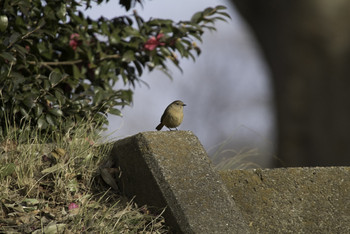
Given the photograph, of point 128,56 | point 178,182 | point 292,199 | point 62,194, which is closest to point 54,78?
point 128,56

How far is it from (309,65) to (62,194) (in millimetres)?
1887

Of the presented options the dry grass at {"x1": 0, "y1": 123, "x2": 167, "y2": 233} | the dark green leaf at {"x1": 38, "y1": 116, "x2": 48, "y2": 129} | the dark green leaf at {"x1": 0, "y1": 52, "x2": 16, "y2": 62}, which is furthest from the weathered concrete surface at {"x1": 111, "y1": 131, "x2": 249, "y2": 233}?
the dark green leaf at {"x1": 0, "y1": 52, "x2": 16, "y2": 62}

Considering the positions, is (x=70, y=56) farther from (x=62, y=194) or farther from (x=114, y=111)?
(x=62, y=194)

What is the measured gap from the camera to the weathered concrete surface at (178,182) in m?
3.29

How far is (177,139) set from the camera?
3.73m

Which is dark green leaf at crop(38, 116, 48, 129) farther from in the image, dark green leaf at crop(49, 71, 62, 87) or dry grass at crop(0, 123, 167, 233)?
dry grass at crop(0, 123, 167, 233)

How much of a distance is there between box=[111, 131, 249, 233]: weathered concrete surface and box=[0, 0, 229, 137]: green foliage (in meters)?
0.81

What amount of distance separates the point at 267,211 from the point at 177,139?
731mm

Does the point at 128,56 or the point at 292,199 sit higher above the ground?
the point at 128,56

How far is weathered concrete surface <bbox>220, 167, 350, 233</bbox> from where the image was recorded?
3.63 meters

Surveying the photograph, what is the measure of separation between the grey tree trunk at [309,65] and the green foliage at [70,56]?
7.23ft

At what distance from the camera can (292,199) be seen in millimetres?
3736

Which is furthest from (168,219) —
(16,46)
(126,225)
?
(16,46)

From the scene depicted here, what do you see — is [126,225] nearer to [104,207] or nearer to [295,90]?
[104,207]
